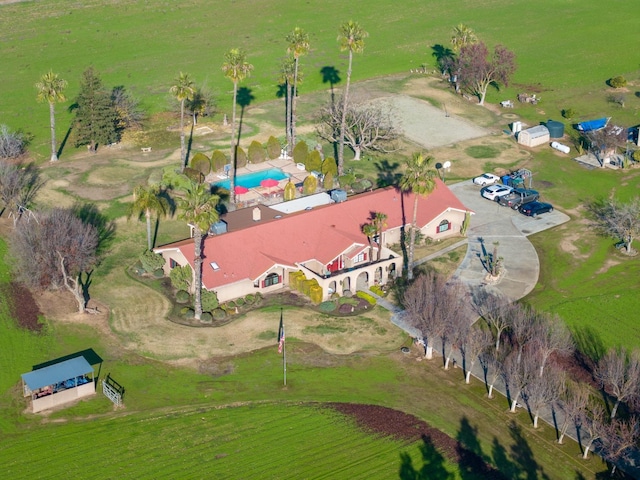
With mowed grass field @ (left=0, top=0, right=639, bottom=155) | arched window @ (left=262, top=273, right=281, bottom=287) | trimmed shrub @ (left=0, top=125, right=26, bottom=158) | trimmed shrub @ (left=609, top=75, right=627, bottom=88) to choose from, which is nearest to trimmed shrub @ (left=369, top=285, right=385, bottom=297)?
arched window @ (left=262, top=273, right=281, bottom=287)

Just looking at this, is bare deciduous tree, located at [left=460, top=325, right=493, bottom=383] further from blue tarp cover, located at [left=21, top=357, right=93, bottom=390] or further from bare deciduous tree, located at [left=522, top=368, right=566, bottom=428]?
blue tarp cover, located at [left=21, top=357, right=93, bottom=390]

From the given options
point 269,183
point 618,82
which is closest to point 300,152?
point 269,183

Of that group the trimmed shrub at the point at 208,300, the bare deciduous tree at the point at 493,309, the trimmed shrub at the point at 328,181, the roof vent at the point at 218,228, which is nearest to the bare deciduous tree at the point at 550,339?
the bare deciduous tree at the point at 493,309

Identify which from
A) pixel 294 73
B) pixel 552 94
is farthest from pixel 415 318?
pixel 552 94

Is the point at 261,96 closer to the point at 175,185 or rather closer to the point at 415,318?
the point at 175,185

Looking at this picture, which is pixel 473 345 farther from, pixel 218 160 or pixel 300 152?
pixel 218 160
